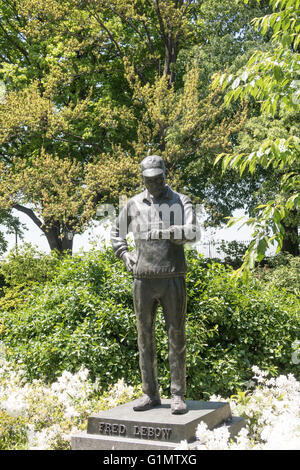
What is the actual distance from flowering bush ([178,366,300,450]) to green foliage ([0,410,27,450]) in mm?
2063

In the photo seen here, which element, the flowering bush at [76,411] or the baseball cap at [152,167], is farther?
the baseball cap at [152,167]

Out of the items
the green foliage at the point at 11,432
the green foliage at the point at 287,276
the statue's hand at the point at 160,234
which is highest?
the statue's hand at the point at 160,234

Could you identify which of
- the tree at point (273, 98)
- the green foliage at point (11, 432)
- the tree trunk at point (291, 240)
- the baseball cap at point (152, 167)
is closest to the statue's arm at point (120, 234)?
the baseball cap at point (152, 167)

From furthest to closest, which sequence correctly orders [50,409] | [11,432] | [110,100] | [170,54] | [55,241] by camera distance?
[55,241], [110,100], [170,54], [50,409], [11,432]

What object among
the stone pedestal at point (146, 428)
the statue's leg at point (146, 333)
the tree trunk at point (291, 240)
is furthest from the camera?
the tree trunk at point (291, 240)

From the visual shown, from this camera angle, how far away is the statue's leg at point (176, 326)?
4.39 metres

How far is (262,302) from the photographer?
731 centimetres

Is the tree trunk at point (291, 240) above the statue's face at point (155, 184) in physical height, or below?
above

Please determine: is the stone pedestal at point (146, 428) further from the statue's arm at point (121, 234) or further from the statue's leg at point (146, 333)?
the statue's arm at point (121, 234)

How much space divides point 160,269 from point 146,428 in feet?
4.38

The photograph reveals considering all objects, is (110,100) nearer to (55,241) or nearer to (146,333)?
(55,241)

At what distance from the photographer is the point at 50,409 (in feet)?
17.6

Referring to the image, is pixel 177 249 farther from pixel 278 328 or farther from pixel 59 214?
pixel 59 214

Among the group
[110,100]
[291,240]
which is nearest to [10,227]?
[110,100]
